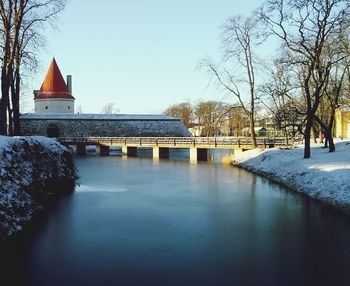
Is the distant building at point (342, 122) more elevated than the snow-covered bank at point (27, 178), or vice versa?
the distant building at point (342, 122)

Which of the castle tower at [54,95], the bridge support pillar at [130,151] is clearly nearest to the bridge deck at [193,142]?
the bridge support pillar at [130,151]

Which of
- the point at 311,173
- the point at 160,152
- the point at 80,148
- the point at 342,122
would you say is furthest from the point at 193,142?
the point at 311,173

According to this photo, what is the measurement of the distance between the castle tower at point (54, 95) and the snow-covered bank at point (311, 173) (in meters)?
44.3

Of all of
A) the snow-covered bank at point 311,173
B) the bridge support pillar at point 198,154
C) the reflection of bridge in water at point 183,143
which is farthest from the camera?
the bridge support pillar at point 198,154

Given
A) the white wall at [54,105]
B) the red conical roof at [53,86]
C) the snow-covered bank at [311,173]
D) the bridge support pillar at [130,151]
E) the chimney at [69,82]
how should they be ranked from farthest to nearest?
1. the chimney at [69,82]
2. the red conical roof at [53,86]
3. the white wall at [54,105]
4. the bridge support pillar at [130,151]
5. the snow-covered bank at [311,173]

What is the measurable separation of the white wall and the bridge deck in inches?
591

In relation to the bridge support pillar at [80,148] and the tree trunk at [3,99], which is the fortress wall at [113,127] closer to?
the bridge support pillar at [80,148]

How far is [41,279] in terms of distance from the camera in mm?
7359

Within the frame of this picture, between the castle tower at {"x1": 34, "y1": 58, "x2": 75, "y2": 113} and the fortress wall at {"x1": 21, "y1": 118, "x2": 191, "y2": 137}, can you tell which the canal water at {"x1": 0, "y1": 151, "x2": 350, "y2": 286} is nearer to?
Answer: the fortress wall at {"x1": 21, "y1": 118, "x2": 191, "y2": 137}

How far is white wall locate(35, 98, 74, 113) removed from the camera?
213 feet

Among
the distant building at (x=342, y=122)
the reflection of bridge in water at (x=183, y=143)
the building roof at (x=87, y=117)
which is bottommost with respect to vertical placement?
the reflection of bridge in water at (x=183, y=143)

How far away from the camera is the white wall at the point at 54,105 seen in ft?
213

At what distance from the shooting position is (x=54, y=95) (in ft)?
213

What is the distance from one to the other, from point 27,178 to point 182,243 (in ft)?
20.4
